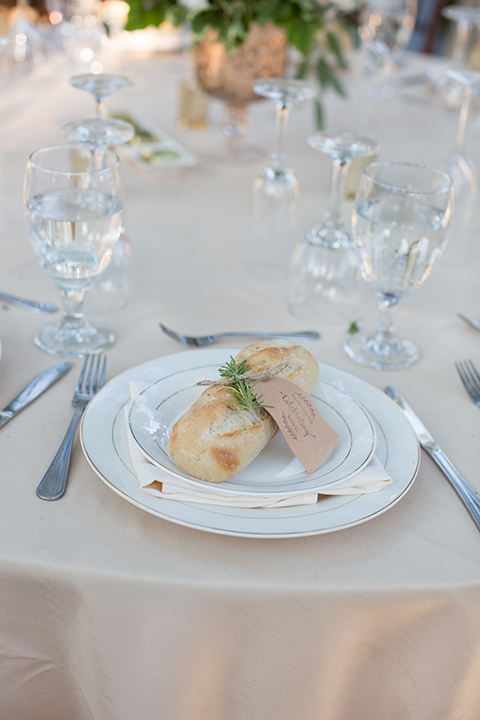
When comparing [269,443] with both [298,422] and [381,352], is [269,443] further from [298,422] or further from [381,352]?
[381,352]

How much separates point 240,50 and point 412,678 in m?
1.40

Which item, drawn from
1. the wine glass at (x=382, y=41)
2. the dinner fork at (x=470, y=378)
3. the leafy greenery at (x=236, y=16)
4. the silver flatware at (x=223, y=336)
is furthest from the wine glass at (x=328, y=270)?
the wine glass at (x=382, y=41)

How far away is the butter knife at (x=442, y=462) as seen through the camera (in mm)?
626

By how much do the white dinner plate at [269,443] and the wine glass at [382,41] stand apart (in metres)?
1.85

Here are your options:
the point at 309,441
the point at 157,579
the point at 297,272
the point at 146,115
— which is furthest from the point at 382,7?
the point at 157,579

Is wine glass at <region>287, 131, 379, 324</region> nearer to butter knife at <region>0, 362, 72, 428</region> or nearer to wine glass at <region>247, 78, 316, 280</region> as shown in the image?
wine glass at <region>247, 78, 316, 280</region>

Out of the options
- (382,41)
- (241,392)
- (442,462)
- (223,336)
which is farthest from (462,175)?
(382,41)

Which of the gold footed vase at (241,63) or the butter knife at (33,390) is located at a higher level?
the gold footed vase at (241,63)

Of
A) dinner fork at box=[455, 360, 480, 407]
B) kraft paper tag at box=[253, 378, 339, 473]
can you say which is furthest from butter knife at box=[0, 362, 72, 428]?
dinner fork at box=[455, 360, 480, 407]

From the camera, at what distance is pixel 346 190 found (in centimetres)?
142

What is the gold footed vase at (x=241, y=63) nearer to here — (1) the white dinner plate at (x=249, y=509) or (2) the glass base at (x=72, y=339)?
(2) the glass base at (x=72, y=339)

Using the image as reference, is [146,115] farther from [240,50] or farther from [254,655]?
[254,655]

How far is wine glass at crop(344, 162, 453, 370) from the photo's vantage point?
0.85 meters

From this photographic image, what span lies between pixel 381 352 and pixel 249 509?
0.42 meters
